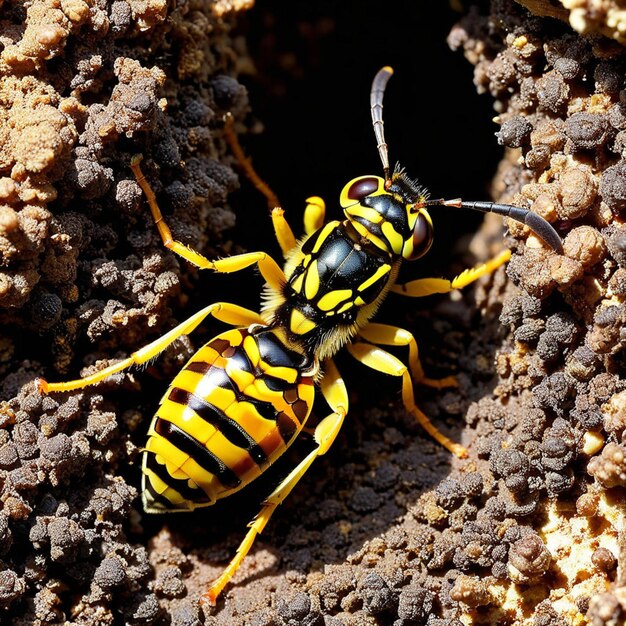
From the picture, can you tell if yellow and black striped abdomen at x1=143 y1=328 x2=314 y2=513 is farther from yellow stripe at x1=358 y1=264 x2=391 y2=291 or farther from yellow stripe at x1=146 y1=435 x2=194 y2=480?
yellow stripe at x1=358 y1=264 x2=391 y2=291

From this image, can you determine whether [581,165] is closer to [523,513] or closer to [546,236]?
[546,236]

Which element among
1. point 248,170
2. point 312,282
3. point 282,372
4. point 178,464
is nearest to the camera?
point 178,464

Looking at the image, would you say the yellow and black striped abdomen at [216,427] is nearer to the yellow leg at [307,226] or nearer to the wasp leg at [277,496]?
the wasp leg at [277,496]

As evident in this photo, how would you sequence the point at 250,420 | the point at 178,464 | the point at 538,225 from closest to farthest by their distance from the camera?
the point at 538,225 → the point at 178,464 → the point at 250,420

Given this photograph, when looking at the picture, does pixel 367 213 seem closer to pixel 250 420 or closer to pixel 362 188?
pixel 362 188

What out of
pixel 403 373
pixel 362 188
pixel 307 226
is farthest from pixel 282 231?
pixel 403 373

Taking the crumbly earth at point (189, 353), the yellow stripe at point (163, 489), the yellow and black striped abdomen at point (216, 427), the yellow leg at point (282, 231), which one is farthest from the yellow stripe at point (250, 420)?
the yellow leg at point (282, 231)
